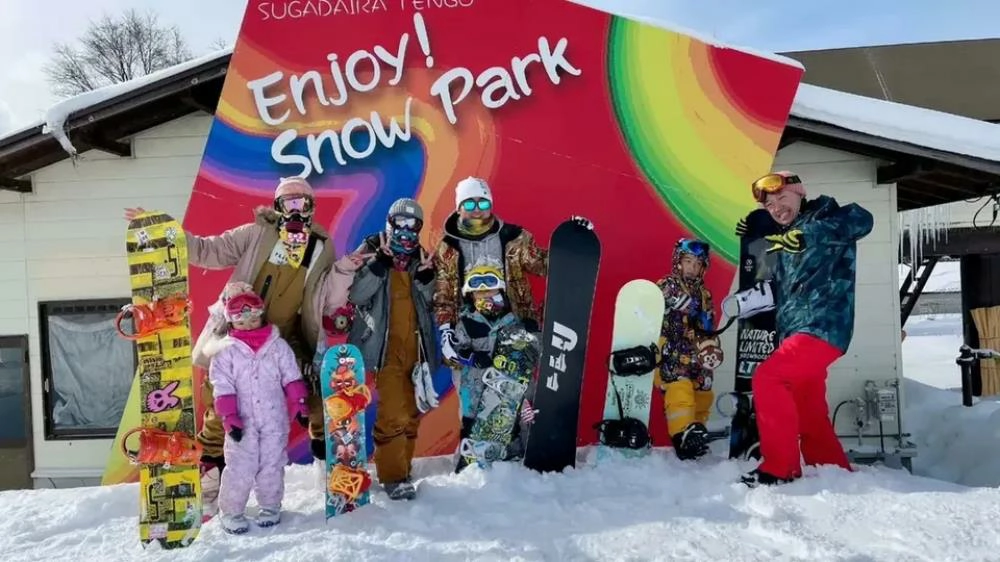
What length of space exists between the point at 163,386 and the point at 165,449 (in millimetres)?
348

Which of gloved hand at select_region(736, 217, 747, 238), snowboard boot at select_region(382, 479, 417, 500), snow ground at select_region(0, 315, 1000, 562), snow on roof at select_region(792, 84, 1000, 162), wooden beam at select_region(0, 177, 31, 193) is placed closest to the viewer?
snow ground at select_region(0, 315, 1000, 562)

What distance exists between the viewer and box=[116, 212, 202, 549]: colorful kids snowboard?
11.7 ft

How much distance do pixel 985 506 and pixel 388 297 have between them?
3.49m

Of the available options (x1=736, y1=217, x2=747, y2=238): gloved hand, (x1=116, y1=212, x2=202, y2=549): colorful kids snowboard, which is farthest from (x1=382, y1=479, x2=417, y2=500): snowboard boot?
(x1=736, y1=217, x2=747, y2=238): gloved hand

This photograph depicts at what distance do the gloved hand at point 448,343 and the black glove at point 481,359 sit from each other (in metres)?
0.10

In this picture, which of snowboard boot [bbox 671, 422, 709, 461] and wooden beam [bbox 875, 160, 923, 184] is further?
wooden beam [bbox 875, 160, 923, 184]

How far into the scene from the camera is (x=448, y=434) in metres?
5.25

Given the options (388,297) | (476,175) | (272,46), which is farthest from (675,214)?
(272,46)

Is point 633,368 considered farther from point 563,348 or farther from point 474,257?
point 474,257

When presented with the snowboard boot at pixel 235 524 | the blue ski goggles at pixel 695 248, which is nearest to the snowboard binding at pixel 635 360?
the blue ski goggles at pixel 695 248

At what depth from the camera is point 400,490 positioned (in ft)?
13.0

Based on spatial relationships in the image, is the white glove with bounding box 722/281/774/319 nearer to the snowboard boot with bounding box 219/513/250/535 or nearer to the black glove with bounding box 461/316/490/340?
the black glove with bounding box 461/316/490/340

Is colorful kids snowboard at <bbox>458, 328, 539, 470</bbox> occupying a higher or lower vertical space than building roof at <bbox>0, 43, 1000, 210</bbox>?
lower

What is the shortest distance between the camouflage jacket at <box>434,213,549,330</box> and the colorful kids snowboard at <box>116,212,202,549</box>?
1499mm
